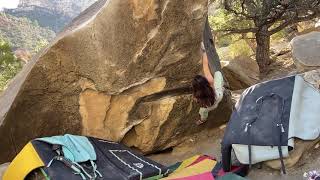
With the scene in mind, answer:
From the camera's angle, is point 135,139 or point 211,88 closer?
point 211,88

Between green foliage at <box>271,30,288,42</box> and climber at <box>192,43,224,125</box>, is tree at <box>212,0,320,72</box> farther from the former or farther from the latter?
climber at <box>192,43,224,125</box>

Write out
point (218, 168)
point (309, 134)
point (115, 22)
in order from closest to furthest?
point (309, 134)
point (218, 168)
point (115, 22)

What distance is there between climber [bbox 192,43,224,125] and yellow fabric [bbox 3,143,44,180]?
237 centimetres

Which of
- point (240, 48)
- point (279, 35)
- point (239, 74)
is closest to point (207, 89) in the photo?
point (239, 74)

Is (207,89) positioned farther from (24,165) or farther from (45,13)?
(45,13)

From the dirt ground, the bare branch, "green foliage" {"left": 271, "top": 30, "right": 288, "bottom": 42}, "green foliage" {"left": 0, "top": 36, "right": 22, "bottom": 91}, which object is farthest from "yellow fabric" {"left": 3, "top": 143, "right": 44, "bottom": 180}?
"green foliage" {"left": 0, "top": 36, "right": 22, "bottom": 91}

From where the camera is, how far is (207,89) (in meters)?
6.38

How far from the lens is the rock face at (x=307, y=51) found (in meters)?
8.13

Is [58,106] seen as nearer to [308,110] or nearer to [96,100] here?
[96,100]

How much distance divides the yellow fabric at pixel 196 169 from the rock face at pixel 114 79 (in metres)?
1.26

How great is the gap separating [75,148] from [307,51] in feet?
16.1

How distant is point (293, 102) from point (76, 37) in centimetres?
313

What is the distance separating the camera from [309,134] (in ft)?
15.9

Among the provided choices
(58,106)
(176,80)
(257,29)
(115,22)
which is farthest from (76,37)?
(257,29)
